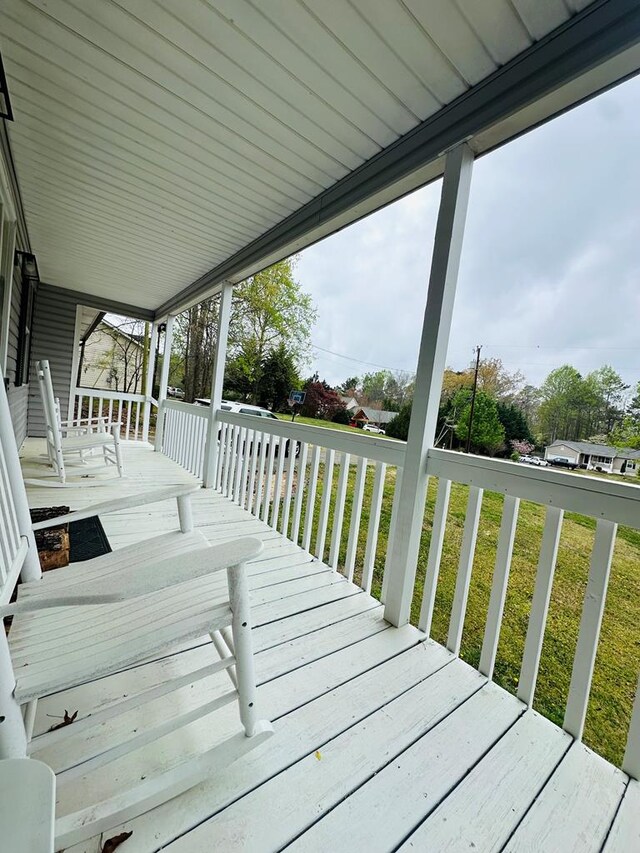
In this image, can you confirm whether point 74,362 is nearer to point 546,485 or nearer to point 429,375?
point 429,375

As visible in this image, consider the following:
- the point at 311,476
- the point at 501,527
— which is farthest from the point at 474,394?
the point at 311,476

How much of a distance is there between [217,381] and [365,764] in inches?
134

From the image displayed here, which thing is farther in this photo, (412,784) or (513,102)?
(513,102)

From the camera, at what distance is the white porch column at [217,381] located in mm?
3777

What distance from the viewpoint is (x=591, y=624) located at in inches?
47.6

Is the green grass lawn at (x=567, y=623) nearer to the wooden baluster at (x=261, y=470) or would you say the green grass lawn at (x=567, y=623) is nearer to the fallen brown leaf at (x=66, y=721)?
the wooden baluster at (x=261, y=470)

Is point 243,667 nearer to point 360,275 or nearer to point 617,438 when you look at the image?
point 617,438

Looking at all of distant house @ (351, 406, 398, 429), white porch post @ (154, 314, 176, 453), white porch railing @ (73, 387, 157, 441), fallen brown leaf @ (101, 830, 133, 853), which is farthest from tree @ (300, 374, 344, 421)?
white porch railing @ (73, 387, 157, 441)

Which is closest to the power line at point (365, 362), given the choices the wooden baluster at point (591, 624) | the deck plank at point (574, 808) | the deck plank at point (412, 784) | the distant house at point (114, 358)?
the wooden baluster at point (591, 624)

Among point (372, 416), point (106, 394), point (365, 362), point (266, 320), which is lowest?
point (106, 394)

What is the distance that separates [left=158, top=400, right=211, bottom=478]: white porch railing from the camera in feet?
14.2

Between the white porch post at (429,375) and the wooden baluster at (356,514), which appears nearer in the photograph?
the white porch post at (429,375)

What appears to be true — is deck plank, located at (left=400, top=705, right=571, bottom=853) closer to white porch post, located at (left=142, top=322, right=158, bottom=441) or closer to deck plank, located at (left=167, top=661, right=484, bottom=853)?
deck plank, located at (left=167, top=661, right=484, bottom=853)

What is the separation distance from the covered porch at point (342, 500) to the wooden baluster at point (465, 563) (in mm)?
10
